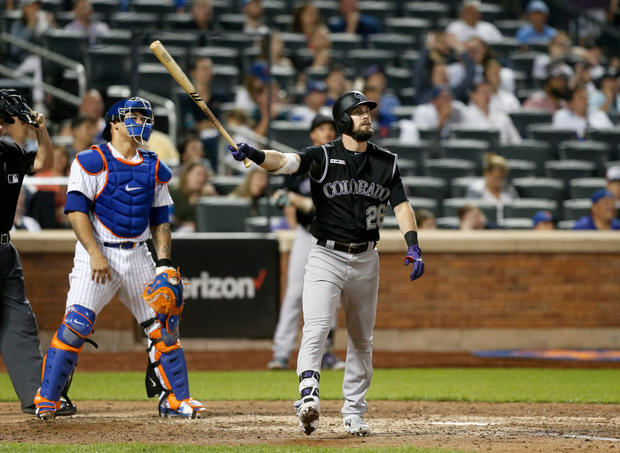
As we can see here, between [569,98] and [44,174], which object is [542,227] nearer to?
[569,98]

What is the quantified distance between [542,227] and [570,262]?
0.83 m

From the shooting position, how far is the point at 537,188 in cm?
Result: 1345

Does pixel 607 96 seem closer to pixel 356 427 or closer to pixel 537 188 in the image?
pixel 537 188

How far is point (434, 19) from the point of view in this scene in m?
17.5

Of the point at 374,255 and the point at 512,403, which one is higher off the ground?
the point at 374,255

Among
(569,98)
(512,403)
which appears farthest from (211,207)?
(569,98)

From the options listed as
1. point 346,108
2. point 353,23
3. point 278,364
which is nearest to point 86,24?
point 353,23

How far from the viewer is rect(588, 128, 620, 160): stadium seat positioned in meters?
14.9

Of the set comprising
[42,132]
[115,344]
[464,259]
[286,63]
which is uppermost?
[286,63]

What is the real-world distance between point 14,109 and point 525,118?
376 inches

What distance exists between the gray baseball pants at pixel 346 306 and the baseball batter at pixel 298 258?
2.56 metres

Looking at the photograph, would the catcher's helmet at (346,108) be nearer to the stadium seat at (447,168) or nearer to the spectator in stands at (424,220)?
the spectator in stands at (424,220)

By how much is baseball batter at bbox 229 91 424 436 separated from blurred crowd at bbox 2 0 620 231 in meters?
5.14

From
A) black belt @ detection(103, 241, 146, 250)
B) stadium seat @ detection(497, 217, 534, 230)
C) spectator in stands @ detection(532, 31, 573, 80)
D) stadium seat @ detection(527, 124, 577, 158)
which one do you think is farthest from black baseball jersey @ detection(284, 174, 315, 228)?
spectator in stands @ detection(532, 31, 573, 80)
